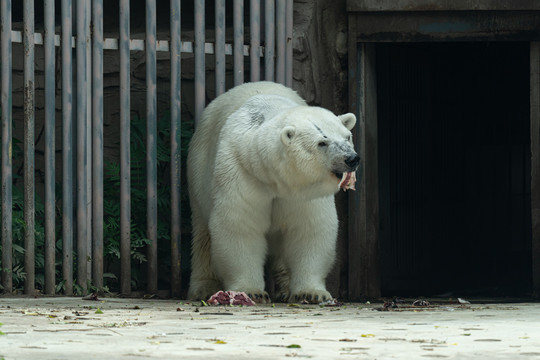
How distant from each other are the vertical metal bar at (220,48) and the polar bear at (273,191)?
0.43 meters

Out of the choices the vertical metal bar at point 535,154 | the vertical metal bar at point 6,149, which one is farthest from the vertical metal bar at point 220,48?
the vertical metal bar at point 535,154

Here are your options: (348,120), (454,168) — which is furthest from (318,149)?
(454,168)

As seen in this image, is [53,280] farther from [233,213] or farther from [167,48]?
[167,48]

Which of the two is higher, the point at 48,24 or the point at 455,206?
the point at 48,24

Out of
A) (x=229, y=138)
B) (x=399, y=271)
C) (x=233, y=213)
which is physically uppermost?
(x=229, y=138)

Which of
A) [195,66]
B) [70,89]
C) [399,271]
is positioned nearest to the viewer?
[70,89]

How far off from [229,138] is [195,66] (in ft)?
3.00

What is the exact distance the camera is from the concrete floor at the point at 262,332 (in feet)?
10.9

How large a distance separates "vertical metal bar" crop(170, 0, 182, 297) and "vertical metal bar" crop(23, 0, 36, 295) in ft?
3.06

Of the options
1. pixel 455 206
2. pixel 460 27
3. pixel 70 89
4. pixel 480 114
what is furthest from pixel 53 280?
pixel 480 114

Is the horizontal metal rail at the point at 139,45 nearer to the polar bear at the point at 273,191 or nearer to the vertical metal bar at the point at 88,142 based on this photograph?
the vertical metal bar at the point at 88,142

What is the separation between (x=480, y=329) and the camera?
4.14 metres

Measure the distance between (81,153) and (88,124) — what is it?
0.20 m

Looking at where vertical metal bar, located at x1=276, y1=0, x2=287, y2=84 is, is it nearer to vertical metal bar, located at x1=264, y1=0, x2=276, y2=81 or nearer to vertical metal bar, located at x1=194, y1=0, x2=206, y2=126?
vertical metal bar, located at x1=264, y1=0, x2=276, y2=81
